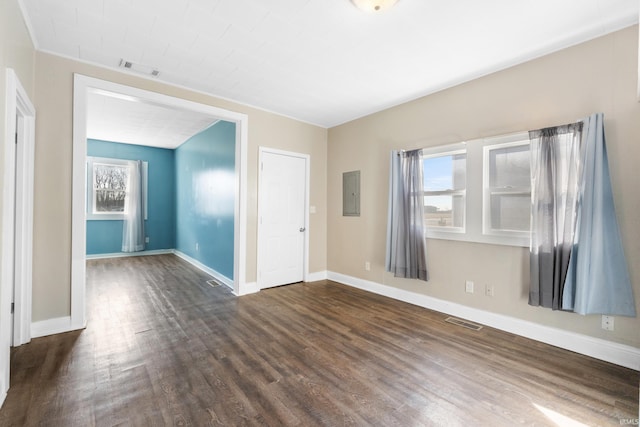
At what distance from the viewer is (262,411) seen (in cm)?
171

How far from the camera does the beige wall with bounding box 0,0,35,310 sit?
68.6 inches

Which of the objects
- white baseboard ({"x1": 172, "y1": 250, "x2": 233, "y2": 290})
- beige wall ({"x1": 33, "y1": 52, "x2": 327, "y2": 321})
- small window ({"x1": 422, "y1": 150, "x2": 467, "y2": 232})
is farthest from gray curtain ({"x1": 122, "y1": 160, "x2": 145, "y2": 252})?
small window ({"x1": 422, "y1": 150, "x2": 467, "y2": 232})

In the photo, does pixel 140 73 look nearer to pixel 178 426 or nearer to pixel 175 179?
pixel 178 426

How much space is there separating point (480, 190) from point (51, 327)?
4494 mm

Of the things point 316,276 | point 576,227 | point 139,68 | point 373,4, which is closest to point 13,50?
point 139,68

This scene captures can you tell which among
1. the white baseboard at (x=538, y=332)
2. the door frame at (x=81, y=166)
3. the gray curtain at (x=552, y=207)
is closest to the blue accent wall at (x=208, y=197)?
the door frame at (x=81, y=166)

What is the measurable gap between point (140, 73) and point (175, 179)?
15.7ft

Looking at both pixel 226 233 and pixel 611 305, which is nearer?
pixel 611 305

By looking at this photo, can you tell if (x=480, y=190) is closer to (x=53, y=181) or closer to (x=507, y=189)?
(x=507, y=189)

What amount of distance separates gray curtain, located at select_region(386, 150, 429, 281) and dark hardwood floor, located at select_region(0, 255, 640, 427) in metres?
0.60

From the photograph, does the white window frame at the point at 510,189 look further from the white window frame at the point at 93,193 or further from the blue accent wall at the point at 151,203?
the white window frame at the point at 93,193

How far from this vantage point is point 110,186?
677 cm

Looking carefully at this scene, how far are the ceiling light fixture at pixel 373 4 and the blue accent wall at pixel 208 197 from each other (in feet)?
9.98

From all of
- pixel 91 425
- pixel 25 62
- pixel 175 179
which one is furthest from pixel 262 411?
pixel 175 179
